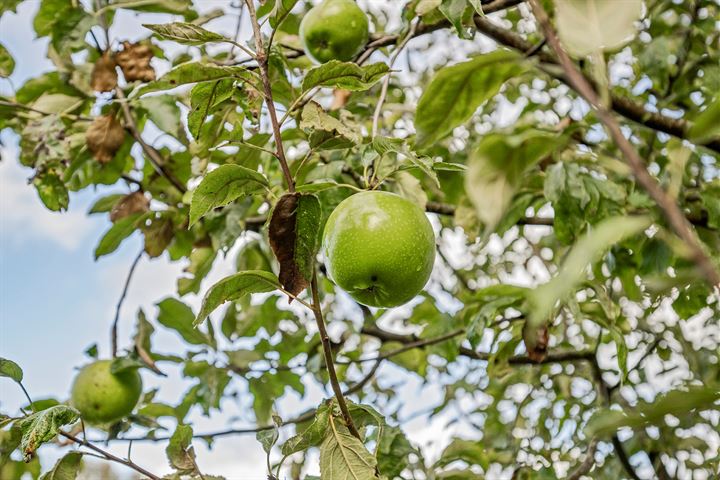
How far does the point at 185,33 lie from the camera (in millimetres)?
1438

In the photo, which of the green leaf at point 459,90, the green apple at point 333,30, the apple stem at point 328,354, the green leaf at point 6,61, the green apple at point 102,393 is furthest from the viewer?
the green leaf at point 6,61

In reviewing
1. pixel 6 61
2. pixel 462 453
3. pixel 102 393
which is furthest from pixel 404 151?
pixel 6 61

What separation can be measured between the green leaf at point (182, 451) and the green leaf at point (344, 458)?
53cm

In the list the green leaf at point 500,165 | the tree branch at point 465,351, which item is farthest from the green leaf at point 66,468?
the green leaf at point 500,165

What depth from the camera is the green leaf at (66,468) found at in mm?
1707

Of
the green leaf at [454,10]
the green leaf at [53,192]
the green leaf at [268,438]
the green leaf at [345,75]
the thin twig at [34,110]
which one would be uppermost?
the thin twig at [34,110]

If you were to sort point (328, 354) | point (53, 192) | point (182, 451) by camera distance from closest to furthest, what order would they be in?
point (328, 354), point (182, 451), point (53, 192)

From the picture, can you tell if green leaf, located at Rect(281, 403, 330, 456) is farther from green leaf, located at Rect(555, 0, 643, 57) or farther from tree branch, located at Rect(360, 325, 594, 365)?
tree branch, located at Rect(360, 325, 594, 365)

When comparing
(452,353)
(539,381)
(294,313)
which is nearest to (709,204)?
(452,353)

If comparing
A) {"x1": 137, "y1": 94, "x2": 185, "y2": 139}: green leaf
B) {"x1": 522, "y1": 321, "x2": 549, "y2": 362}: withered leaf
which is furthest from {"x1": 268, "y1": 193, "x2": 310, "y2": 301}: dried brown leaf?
{"x1": 137, "y1": 94, "x2": 185, "y2": 139}: green leaf

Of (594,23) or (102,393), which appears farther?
(102,393)

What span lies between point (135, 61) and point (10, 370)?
124cm

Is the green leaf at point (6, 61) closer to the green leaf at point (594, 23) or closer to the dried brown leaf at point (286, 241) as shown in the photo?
the dried brown leaf at point (286, 241)

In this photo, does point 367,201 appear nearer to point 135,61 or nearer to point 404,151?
point 404,151
